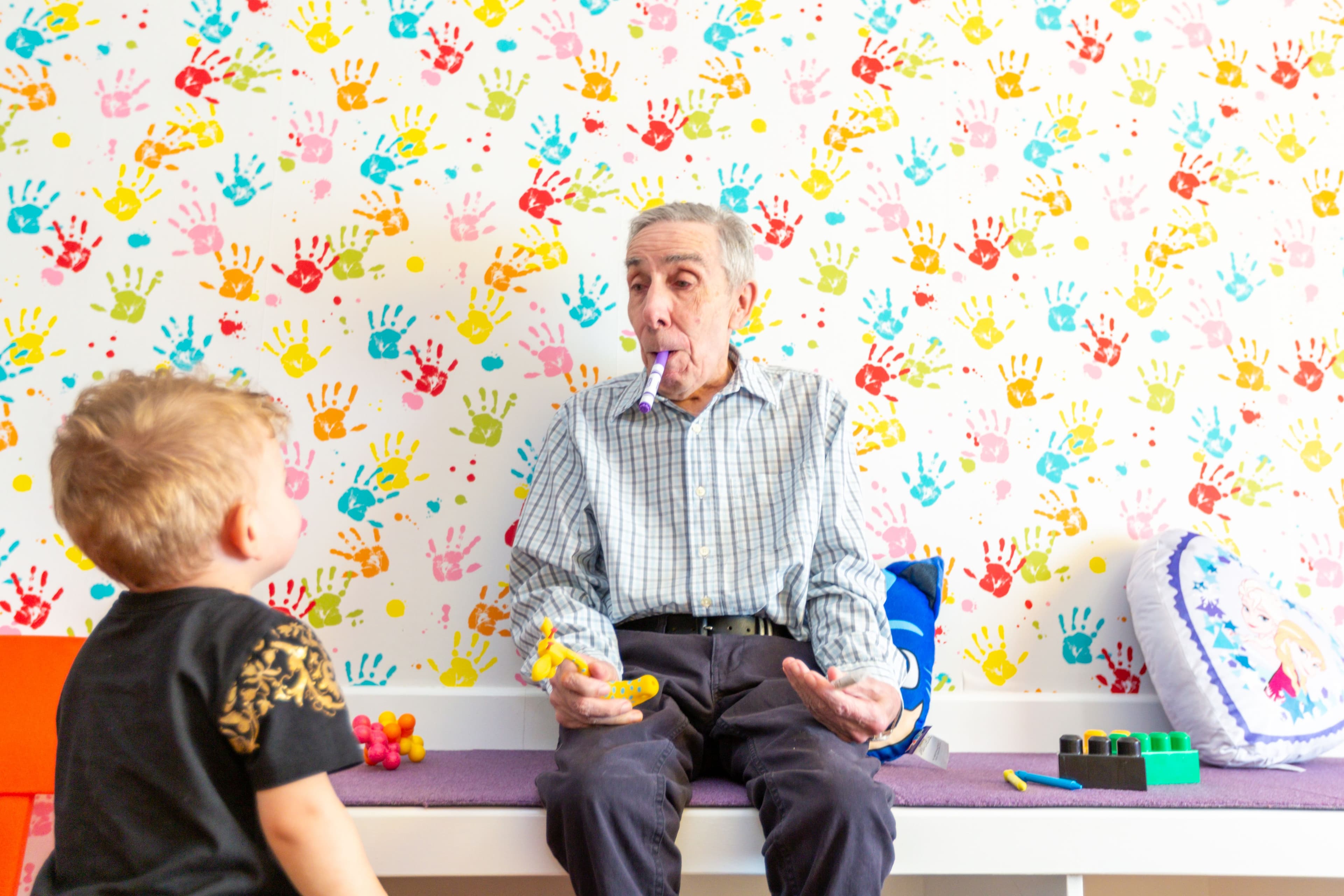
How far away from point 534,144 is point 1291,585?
1.74 metres

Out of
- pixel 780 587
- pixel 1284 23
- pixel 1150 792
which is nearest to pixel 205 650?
pixel 780 587

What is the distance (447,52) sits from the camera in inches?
72.7

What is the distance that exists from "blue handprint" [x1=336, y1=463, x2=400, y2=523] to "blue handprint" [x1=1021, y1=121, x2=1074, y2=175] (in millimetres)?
1422

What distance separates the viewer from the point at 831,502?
1.52m

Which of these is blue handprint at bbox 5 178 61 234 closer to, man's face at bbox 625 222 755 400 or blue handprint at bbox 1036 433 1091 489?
man's face at bbox 625 222 755 400

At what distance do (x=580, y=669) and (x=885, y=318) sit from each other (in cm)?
97

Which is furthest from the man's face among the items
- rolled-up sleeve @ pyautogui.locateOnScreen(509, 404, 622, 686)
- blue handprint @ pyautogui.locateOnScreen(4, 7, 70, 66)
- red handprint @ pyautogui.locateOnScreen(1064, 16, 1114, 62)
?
blue handprint @ pyautogui.locateOnScreen(4, 7, 70, 66)

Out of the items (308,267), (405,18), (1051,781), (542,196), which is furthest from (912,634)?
(405,18)

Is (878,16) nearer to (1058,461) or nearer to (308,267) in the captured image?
(1058,461)

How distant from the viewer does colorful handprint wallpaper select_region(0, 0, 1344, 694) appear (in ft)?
5.74

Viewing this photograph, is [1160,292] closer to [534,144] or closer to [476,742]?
[534,144]

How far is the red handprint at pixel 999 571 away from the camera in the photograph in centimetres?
182

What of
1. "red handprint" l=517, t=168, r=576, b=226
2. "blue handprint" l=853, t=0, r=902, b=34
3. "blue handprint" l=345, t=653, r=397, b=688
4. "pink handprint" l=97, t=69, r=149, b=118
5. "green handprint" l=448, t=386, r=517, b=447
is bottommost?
"blue handprint" l=345, t=653, r=397, b=688

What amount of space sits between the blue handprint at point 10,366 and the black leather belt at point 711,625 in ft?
4.02
